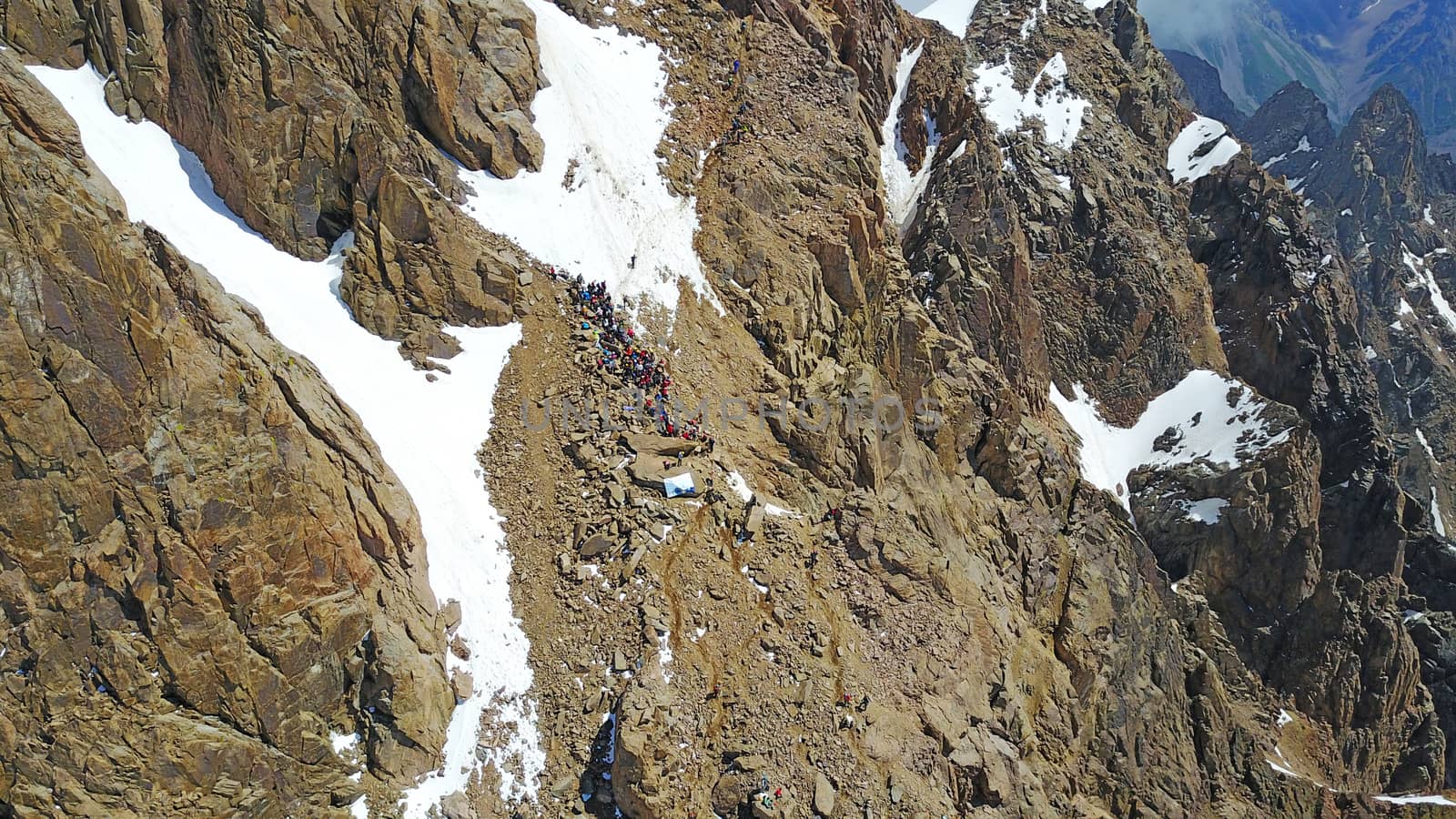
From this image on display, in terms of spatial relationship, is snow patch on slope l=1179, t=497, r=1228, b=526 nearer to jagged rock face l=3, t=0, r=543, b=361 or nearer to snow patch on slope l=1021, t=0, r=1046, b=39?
snow patch on slope l=1021, t=0, r=1046, b=39

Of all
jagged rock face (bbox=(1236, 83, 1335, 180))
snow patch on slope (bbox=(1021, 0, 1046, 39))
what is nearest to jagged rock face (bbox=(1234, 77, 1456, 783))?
jagged rock face (bbox=(1236, 83, 1335, 180))

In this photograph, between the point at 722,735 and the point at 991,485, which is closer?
the point at 722,735

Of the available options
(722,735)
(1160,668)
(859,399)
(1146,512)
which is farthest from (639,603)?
(1146,512)

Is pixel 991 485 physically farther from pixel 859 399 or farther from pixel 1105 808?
pixel 1105 808

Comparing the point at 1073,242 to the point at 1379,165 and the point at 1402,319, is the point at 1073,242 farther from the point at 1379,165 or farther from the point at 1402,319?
the point at 1379,165

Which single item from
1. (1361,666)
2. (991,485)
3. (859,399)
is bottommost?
(1361,666)

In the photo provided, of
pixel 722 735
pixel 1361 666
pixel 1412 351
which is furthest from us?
pixel 1412 351

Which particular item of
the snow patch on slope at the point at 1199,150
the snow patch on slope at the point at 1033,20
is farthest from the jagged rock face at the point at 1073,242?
the snow patch on slope at the point at 1199,150
